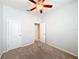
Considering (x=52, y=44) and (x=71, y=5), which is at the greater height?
(x=71, y=5)

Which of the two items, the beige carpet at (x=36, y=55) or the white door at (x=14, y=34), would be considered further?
the white door at (x=14, y=34)

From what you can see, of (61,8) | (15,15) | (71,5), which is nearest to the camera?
(71,5)

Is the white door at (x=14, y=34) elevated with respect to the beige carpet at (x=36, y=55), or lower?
elevated

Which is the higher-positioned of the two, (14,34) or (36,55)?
(14,34)

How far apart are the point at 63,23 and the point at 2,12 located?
11.6 ft

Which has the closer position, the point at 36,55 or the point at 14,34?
the point at 36,55

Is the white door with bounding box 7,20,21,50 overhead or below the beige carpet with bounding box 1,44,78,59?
overhead

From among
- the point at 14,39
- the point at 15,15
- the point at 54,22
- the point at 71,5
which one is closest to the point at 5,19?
the point at 15,15

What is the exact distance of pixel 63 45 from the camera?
4902 millimetres

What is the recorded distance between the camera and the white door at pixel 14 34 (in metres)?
4.93

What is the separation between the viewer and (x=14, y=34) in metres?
5.29

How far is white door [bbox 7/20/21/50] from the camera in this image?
16.2 feet

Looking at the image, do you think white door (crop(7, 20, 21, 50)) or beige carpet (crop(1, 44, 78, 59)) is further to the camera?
white door (crop(7, 20, 21, 50))

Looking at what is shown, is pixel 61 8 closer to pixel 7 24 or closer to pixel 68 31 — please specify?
pixel 68 31
